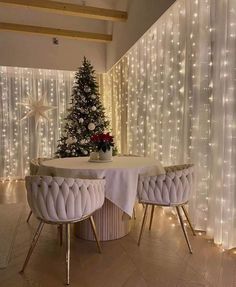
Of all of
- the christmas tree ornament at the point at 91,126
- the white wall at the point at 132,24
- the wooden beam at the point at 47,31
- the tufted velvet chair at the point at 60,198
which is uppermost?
the wooden beam at the point at 47,31

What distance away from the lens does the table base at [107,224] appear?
8.87 ft

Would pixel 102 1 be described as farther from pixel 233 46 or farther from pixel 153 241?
pixel 153 241

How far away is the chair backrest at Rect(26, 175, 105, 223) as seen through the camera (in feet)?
6.51

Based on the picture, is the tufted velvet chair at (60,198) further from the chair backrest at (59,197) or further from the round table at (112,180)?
the round table at (112,180)

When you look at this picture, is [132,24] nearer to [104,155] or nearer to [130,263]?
[104,155]

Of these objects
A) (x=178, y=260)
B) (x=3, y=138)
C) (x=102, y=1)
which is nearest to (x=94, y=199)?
(x=178, y=260)

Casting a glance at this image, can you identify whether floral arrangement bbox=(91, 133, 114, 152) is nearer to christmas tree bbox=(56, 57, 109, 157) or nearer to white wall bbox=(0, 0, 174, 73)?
christmas tree bbox=(56, 57, 109, 157)

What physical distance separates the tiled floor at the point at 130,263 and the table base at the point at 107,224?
0.27 ft

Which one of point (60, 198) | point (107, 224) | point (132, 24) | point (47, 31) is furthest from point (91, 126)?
point (60, 198)

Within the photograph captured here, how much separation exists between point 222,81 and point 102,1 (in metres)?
4.07

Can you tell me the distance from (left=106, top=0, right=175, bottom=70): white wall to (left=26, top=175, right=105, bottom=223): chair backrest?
2266 mm

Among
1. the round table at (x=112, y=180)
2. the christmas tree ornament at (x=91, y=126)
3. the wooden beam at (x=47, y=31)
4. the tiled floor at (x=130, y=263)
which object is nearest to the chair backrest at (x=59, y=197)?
the round table at (x=112, y=180)

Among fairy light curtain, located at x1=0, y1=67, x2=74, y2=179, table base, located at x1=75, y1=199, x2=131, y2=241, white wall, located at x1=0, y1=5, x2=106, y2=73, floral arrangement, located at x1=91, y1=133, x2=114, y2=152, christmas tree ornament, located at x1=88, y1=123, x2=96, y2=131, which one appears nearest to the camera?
table base, located at x1=75, y1=199, x2=131, y2=241

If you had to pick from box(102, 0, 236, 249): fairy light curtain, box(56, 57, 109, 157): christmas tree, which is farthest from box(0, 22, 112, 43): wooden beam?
box(102, 0, 236, 249): fairy light curtain
